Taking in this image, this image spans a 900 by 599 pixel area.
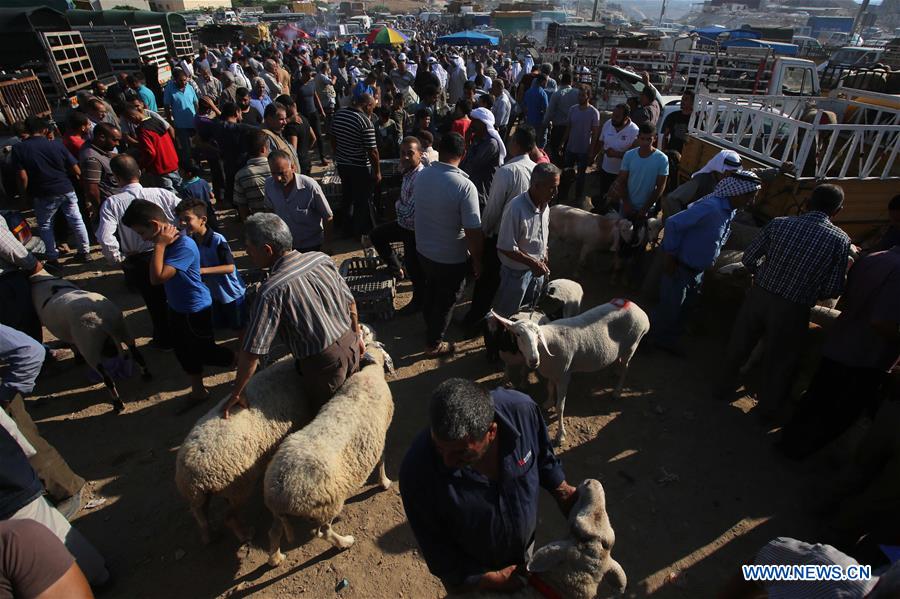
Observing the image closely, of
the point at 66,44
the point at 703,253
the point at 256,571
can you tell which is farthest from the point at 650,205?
the point at 66,44

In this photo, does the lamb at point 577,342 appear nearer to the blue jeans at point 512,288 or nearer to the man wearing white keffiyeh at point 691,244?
the blue jeans at point 512,288

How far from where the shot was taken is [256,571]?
3064mm

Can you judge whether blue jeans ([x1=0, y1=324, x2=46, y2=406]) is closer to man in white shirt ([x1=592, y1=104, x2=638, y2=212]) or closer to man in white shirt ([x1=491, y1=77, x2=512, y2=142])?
man in white shirt ([x1=592, y1=104, x2=638, y2=212])

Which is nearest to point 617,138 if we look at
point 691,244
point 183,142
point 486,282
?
point 691,244

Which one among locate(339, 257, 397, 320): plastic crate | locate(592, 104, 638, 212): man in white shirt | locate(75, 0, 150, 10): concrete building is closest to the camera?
locate(339, 257, 397, 320): plastic crate

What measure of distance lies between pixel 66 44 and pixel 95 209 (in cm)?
824

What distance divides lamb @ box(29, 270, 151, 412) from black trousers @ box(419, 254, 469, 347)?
9.84ft

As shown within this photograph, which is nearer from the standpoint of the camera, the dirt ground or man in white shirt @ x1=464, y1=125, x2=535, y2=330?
the dirt ground

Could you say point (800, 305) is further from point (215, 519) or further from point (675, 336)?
point (215, 519)

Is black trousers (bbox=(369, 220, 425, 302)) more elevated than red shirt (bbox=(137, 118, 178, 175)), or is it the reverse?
red shirt (bbox=(137, 118, 178, 175))

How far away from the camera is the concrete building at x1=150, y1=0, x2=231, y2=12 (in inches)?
1628

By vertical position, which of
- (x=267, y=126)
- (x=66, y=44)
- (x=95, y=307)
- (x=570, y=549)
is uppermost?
(x=66, y=44)

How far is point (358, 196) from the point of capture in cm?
695

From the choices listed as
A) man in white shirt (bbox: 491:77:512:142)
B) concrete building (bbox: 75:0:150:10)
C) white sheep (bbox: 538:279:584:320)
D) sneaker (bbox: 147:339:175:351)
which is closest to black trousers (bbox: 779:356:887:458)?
white sheep (bbox: 538:279:584:320)
